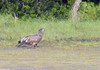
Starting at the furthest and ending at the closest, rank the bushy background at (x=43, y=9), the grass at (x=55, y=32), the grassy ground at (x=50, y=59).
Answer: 1. the bushy background at (x=43, y=9)
2. the grass at (x=55, y=32)
3. the grassy ground at (x=50, y=59)

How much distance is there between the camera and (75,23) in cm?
1370

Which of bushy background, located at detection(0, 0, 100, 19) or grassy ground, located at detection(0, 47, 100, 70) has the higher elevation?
bushy background, located at detection(0, 0, 100, 19)

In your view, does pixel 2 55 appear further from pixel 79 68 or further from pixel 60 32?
pixel 60 32

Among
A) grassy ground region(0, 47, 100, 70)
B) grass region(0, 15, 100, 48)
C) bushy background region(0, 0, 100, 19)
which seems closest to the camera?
grassy ground region(0, 47, 100, 70)

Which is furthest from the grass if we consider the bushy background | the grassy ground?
the bushy background

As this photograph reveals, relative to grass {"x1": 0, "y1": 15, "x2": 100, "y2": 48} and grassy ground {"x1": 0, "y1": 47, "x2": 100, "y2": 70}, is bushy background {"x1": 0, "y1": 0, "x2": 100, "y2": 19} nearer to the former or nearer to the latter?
grass {"x1": 0, "y1": 15, "x2": 100, "y2": 48}

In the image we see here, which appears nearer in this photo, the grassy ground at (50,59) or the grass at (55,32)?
the grassy ground at (50,59)

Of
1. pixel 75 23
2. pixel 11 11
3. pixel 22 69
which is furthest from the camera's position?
pixel 11 11

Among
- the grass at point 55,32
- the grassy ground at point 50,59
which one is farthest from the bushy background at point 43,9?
the grassy ground at point 50,59

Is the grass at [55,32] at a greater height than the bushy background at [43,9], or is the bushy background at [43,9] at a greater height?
the bushy background at [43,9]

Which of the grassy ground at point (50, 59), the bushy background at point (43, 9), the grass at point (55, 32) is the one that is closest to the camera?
the grassy ground at point (50, 59)

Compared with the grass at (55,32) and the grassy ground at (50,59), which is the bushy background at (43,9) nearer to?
the grass at (55,32)

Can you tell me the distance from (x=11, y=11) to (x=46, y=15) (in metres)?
1.82

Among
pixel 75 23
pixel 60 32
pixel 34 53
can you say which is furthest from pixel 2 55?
pixel 75 23
